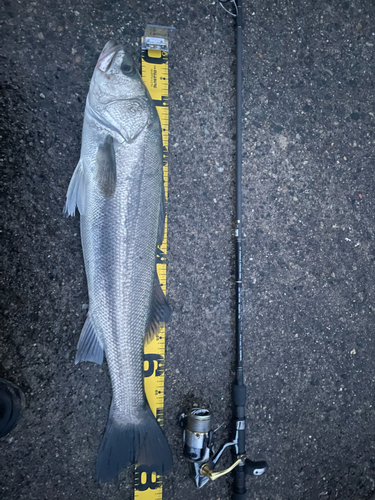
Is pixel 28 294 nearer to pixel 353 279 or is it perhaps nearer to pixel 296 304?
pixel 296 304

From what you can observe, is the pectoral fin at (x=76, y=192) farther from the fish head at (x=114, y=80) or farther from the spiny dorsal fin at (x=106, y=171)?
the fish head at (x=114, y=80)

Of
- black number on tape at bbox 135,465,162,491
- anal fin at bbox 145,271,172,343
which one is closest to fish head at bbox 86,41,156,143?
anal fin at bbox 145,271,172,343

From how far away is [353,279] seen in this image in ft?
7.45

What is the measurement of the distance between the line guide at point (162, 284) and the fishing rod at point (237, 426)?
200mm

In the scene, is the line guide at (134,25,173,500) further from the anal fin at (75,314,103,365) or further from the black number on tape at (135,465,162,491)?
the anal fin at (75,314,103,365)

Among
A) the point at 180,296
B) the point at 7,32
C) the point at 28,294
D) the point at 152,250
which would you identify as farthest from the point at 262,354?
the point at 7,32

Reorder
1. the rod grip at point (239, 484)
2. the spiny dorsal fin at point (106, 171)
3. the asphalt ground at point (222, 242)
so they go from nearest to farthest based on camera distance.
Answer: the spiny dorsal fin at point (106, 171), the asphalt ground at point (222, 242), the rod grip at point (239, 484)

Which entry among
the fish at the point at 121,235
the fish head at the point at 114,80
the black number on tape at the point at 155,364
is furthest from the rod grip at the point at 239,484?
the fish head at the point at 114,80

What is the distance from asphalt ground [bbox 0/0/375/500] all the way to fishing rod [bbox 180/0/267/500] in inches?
3.3

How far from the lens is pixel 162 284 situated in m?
1.95

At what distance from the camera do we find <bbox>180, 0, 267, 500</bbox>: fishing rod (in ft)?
5.85

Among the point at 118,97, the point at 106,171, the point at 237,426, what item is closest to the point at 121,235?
the point at 106,171

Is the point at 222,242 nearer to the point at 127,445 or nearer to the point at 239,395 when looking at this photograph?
the point at 239,395

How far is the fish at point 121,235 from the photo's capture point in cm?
155
